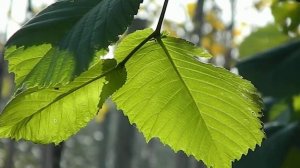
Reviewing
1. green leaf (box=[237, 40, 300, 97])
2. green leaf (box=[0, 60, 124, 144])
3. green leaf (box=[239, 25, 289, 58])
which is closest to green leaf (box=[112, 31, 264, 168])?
green leaf (box=[0, 60, 124, 144])

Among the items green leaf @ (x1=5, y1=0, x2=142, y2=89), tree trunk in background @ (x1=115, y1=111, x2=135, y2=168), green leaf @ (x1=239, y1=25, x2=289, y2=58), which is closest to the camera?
green leaf @ (x1=5, y1=0, x2=142, y2=89)

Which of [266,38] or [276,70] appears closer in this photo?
[276,70]

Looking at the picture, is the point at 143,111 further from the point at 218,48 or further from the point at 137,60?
the point at 218,48

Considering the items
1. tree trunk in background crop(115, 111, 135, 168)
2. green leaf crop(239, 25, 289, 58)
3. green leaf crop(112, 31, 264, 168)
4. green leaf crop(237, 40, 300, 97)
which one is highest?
tree trunk in background crop(115, 111, 135, 168)

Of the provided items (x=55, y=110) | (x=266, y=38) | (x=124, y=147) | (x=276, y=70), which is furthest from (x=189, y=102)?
(x=124, y=147)

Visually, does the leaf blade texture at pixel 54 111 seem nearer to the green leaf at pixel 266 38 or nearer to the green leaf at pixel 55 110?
the green leaf at pixel 55 110

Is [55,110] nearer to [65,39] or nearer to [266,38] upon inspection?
[65,39]

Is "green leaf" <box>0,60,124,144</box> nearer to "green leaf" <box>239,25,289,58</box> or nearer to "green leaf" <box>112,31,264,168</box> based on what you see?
"green leaf" <box>112,31,264,168</box>
